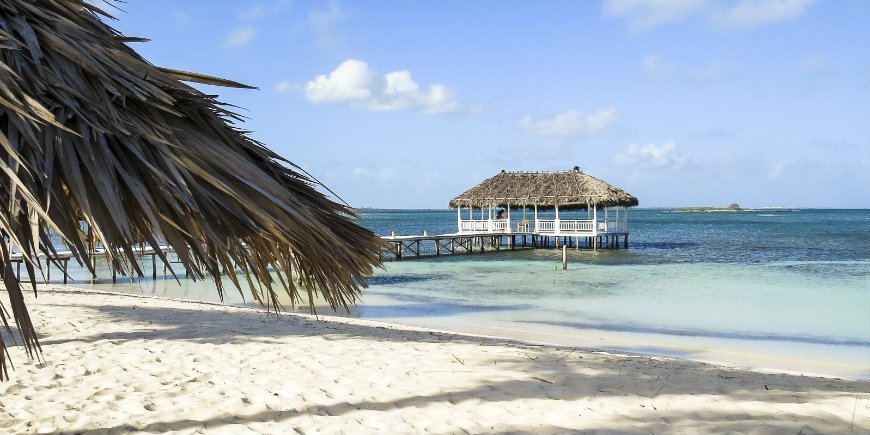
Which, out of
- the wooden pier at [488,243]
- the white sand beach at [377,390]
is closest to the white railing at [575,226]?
the wooden pier at [488,243]

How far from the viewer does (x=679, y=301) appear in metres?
14.4

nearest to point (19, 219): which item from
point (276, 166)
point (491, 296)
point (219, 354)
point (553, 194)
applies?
point (276, 166)

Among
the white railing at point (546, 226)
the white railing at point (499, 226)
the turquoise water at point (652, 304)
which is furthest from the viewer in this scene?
the white railing at point (499, 226)

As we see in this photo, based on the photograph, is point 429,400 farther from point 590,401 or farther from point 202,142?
point 202,142

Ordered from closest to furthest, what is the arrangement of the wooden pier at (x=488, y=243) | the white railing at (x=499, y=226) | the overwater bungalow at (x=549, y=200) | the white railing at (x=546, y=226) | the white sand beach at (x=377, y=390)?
the white sand beach at (x=377, y=390) → the wooden pier at (x=488, y=243) → the overwater bungalow at (x=549, y=200) → the white railing at (x=546, y=226) → the white railing at (x=499, y=226)

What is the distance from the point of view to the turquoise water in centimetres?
942

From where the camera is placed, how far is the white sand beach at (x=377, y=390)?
4.24 metres

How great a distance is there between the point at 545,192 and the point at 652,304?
628 inches

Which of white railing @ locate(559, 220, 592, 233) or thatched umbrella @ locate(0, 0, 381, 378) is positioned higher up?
thatched umbrella @ locate(0, 0, 381, 378)

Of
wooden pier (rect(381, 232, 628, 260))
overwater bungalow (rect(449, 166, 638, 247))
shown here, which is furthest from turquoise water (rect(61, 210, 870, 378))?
overwater bungalow (rect(449, 166, 638, 247))

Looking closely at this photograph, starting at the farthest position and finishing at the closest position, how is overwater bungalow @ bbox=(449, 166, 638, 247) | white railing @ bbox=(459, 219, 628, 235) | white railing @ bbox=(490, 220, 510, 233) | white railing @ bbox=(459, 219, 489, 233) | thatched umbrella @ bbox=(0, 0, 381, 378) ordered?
A: 1. white railing @ bbox=(459, 219, 489, 233)
2. white railing @ bbox=(490, 220, 510, 233)
3. white railing @ bbox=(459, 219, 628, 235)
4. overwater bungalow @ bbox=(449, 166, 638, 247)
5. thatched umbrella @ bbox=(0, 0, 381, 378)

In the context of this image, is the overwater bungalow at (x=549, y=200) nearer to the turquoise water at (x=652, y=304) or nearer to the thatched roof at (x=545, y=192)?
the thatched roof at (x=545, y=192)

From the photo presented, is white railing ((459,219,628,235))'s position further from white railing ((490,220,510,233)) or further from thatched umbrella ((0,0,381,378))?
thatched umbrella ((0,0,381,378))

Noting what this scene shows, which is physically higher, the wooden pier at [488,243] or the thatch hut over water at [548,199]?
the thatch hut over water at [548,199]
